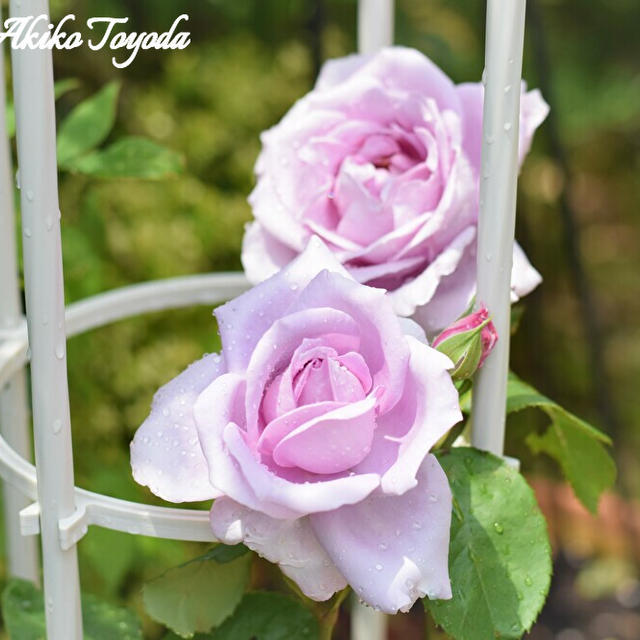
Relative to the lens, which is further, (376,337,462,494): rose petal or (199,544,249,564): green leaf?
(199,544,249,564): green leaf

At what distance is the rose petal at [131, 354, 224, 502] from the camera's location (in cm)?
49

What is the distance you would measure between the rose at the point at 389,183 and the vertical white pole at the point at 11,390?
0.54 feet

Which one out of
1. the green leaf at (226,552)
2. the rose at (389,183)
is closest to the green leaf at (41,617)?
the green leaf at (226,552)

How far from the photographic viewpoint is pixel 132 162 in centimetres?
79

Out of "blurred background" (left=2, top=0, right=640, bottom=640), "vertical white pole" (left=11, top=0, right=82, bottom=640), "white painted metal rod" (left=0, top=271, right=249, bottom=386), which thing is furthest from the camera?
"blurred background" (left=2, top=0, right=640, bottom=640)

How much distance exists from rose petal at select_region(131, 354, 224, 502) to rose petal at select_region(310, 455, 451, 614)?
59 mm

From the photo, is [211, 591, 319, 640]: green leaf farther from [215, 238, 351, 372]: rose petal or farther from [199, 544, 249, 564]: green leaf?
[215, 238, 351, 372]: rose petal

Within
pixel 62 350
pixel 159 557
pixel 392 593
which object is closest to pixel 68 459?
pixel 62 350

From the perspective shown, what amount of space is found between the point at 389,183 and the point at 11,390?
0.99ft

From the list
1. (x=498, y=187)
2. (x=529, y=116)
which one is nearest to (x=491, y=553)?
(x=498, y=187)

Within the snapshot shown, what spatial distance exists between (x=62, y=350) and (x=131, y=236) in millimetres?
762

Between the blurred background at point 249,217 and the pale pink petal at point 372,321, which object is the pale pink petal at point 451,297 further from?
the blurred background at point 249,217

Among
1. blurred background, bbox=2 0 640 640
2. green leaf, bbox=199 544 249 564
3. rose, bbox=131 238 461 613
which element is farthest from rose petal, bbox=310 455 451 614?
blurred background, bbox=2 0 640 640

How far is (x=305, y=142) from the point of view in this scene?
0.67 meters
